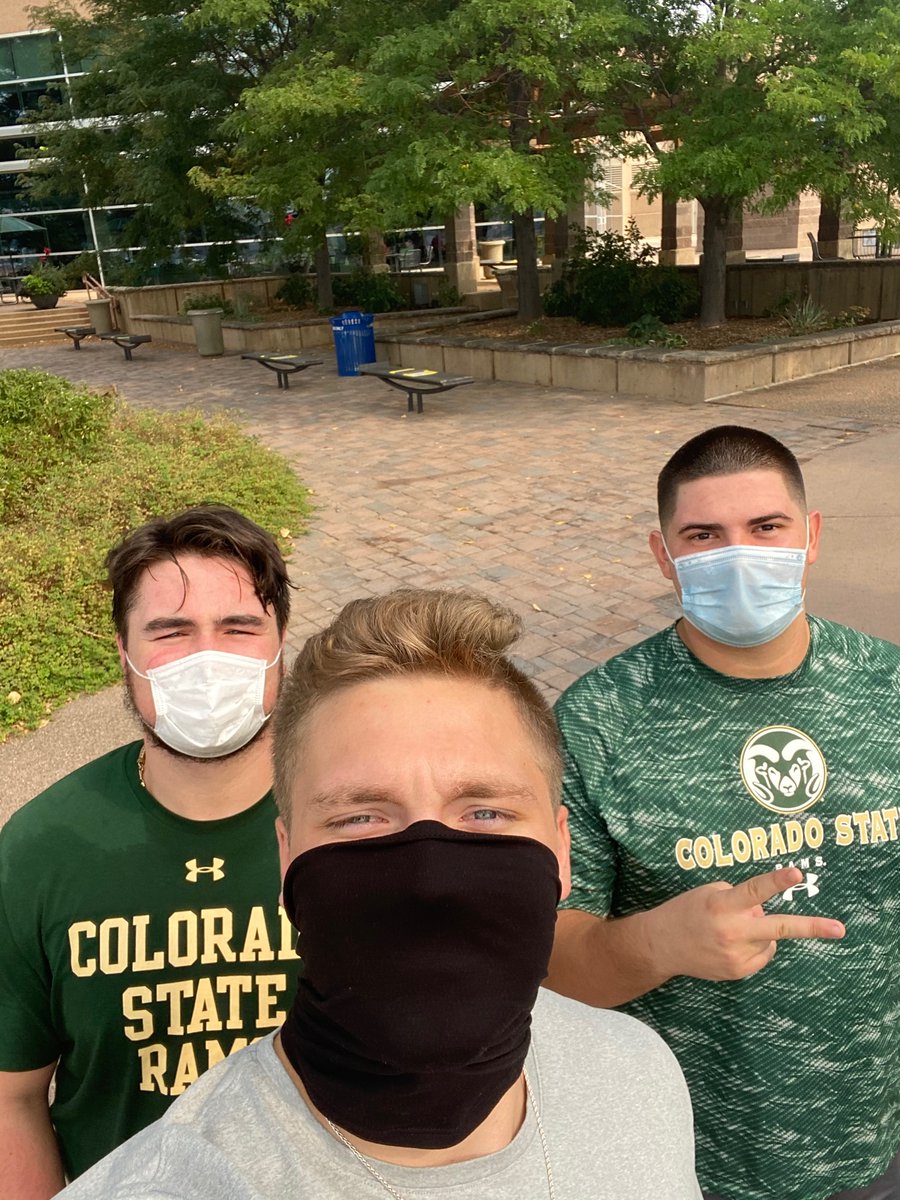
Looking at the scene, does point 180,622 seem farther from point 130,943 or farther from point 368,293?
point 368,293

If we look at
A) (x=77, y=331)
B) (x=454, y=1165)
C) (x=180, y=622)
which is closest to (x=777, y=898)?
(x=454, y=1165)

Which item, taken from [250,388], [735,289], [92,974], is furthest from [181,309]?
[92,974]

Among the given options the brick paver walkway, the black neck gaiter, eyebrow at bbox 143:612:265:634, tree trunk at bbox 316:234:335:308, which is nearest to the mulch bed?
the brick paver walkway

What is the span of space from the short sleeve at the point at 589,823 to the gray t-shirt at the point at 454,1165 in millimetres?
594

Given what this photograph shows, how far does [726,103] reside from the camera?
12.7m

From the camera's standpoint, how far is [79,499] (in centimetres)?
838

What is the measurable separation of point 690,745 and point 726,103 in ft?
42.9

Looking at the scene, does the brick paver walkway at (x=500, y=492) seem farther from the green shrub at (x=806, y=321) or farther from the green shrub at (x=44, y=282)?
the green shrub at (x=44, y=282)

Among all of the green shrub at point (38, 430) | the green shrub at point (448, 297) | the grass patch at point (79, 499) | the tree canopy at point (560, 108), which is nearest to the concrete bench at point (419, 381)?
the tree canopy at point (560, 108)

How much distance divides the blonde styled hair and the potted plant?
32.2 metres

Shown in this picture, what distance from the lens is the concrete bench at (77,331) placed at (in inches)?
1019

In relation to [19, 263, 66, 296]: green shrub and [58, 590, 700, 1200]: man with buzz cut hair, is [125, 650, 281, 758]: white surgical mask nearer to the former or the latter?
[58, 590, 700, 1200]: man with buzz cut hair

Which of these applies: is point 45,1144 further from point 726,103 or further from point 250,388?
point 250,388

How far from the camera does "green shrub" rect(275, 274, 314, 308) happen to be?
2539cm
